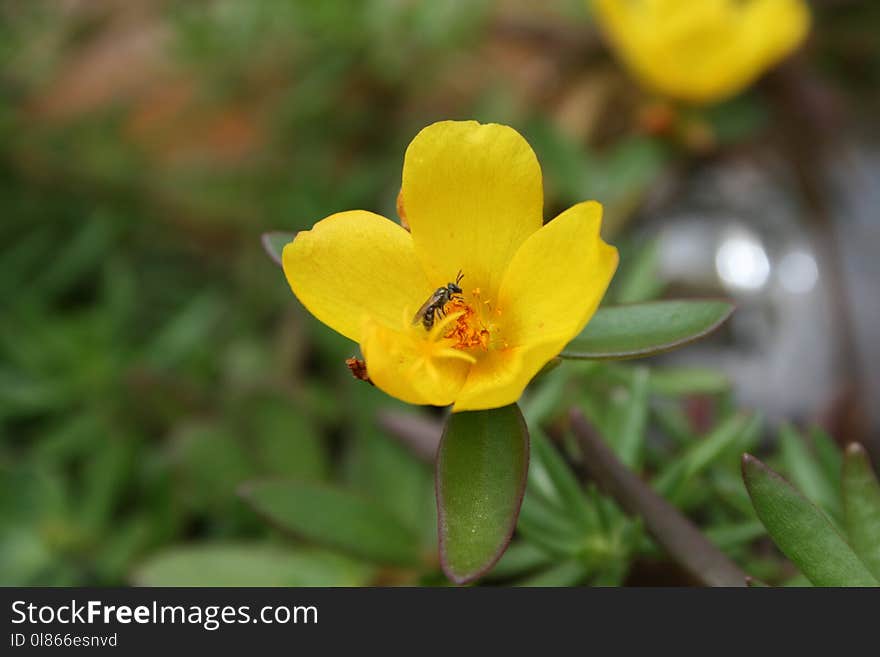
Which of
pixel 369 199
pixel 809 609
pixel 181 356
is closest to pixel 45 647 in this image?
pixel 809 609

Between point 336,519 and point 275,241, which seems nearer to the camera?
point 275,241

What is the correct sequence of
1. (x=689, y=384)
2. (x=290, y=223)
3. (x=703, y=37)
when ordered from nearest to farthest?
(x=689, y=384)
(x=703, y=37)
(x=290, y=223)

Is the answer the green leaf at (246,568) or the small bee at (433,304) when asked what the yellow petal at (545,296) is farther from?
the green leaf at (246,568)

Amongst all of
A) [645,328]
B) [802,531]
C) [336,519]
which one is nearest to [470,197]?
[645,328]

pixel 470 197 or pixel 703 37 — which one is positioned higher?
pixel 703 37

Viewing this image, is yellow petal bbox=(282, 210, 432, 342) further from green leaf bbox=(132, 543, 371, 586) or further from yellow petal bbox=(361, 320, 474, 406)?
green leaf bbox=(132, 543, 371, 586)

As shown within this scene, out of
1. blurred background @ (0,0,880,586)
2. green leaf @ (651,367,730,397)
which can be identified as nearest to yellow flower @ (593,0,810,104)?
blurred background @ (0,0,880,586)

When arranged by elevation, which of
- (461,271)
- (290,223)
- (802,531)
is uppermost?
(290,223)

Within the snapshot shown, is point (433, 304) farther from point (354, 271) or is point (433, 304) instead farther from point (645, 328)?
point (645, 328)
